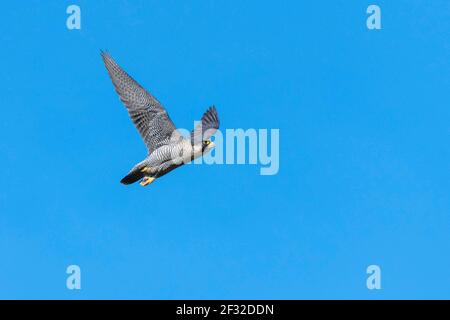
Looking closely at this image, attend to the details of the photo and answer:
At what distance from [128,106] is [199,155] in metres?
1.78

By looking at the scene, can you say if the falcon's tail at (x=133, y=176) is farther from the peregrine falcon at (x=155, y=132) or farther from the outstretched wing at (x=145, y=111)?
the outstretched wing at (x=145, y=111)

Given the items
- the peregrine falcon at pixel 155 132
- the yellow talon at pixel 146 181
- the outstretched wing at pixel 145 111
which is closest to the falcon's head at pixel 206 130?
the peregrine falcon at pixel 155 132

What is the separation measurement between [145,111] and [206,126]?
113cm

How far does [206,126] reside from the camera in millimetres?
11297

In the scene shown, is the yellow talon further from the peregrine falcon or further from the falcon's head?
the falcon's head

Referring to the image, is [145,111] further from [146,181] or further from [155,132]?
[146,181]

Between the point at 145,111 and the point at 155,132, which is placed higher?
the point at 145,111

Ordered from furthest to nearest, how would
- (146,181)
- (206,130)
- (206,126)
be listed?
(206,126) < (206,130) < (146,181)

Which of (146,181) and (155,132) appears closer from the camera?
(146,181)

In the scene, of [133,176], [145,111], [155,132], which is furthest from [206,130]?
[133,176]

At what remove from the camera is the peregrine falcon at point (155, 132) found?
1066 cm

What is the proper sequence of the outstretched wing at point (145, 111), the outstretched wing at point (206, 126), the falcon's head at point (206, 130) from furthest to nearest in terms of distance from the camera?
the outstretched wing at point (145, 111), the outstretched wing at point (206, 126), the falcon's head at point (206, 130)

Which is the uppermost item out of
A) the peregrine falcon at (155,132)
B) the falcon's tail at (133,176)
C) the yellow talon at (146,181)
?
the peregrine falcon at (155,132)
